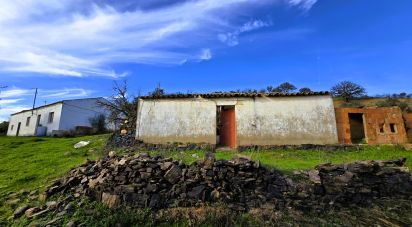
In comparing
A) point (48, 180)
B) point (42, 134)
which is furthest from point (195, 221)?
point (42, 134)

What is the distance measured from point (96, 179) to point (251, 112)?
9385 mm

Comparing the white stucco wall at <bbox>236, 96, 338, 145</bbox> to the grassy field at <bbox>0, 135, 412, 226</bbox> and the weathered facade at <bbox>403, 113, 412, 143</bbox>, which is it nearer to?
the grassy field at <bbox>0, 135, 412, 226</bbox>

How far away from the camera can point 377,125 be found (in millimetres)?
14461

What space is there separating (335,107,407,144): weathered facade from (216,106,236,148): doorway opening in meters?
5.72

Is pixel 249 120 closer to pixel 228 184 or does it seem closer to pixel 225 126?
pixel 225 126

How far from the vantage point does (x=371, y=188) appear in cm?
771

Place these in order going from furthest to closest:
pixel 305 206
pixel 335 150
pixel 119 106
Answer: pixel 119 106 < pixel 335 150 < pixel 305 206

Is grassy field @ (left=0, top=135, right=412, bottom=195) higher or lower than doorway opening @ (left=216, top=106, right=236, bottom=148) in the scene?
lower

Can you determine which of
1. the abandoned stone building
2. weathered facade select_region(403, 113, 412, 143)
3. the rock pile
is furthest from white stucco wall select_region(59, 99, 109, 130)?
weathered facade select_region(403, 113, 412, 143)

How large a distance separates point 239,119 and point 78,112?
19.5 metres

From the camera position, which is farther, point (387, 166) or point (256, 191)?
point (387, 166)

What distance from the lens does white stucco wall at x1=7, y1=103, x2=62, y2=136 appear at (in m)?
26.1

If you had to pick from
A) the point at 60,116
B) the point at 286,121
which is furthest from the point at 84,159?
the point at 60,116

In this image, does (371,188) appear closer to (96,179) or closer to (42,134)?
(96,179)
